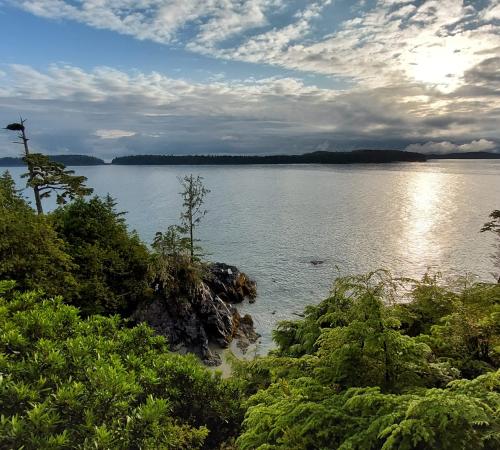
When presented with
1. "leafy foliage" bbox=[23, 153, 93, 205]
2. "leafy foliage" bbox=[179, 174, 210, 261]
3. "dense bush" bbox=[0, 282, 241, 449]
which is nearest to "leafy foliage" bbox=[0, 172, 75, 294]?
"leafy foliage" bbox=[179, 174, 210, 261]

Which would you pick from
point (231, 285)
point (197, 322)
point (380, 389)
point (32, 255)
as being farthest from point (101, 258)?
point (380, 389)

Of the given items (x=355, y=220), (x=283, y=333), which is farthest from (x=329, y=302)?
(x=355, y=220)

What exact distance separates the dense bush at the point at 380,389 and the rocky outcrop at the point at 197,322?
12.8m

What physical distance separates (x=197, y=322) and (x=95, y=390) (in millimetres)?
16839

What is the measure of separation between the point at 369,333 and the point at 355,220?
57.1 meters

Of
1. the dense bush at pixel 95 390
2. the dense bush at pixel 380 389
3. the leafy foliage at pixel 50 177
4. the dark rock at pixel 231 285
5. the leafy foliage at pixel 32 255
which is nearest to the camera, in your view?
the dense bush at pixel 380 389

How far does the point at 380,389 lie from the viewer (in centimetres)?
507

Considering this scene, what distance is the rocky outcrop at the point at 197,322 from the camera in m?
20.3

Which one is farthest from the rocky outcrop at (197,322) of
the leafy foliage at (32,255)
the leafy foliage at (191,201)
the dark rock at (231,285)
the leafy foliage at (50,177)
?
the leafy foliage at (50,177)

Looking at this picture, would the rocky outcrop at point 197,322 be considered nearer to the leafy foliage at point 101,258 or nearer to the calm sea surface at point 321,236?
the leafy foliage at point 101,258

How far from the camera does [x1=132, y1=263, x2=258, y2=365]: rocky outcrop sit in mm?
20311

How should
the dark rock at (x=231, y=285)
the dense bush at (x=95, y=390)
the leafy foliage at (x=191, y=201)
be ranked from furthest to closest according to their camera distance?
1. the dark rock at (x=231, y=285)
2. the leafy foliage at (x=191, y=201)
3. the dense bush at (x=95, y=390)

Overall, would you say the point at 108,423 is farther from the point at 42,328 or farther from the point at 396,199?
the point at 396,199

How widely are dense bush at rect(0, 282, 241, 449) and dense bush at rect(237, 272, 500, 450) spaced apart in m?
1.20
